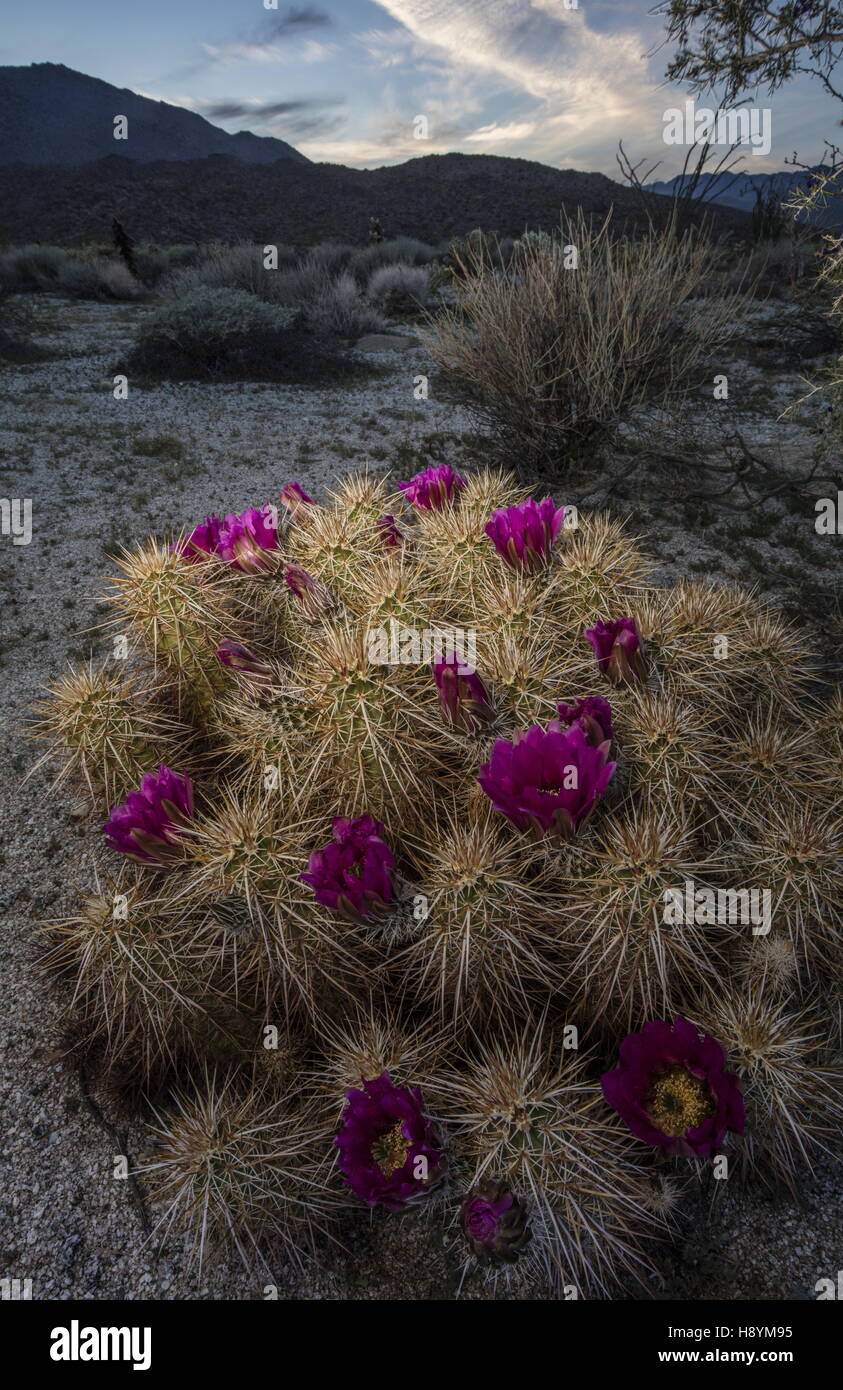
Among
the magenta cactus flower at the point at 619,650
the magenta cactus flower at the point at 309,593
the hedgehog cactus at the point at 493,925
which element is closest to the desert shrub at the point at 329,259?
the magenta cactus flower at the point at 309,593

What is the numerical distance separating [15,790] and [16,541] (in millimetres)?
3082

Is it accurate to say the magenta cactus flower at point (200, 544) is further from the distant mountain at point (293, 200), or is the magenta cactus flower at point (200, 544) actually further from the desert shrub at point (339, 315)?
the distant mountain at point (293, 200)

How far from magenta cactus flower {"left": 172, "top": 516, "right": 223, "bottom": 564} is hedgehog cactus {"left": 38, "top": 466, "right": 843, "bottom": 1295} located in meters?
0.54

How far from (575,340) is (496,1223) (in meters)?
5.78

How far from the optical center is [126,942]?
6.43 feet

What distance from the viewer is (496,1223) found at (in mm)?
1507

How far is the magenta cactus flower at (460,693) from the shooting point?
1.86m

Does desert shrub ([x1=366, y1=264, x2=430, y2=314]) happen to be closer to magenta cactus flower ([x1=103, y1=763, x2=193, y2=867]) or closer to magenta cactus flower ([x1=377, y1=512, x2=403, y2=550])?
magenta cactus flower ([x1=377, y1=512, x2=403, y2=550])

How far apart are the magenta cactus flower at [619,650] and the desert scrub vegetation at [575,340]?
13.9 ft

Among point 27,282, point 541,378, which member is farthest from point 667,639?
point 27,282

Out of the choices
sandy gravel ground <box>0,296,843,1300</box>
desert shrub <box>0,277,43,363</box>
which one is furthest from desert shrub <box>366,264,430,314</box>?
desert shrub <box>0,277,43,363</box>

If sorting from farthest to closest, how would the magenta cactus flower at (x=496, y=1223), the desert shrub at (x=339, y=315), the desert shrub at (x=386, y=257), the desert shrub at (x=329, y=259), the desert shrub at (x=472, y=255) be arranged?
the desert shrub at (x=386, y=257), the desert shrub at (x=329, y=259), the desert shrub at (x=339, y=315), the desert shrub at (x=472, y=255), the magenta cactus flower at (x=496, y=1223)

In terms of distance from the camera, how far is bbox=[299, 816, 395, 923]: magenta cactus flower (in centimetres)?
171

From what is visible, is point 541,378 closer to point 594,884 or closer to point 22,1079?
point 594,884
